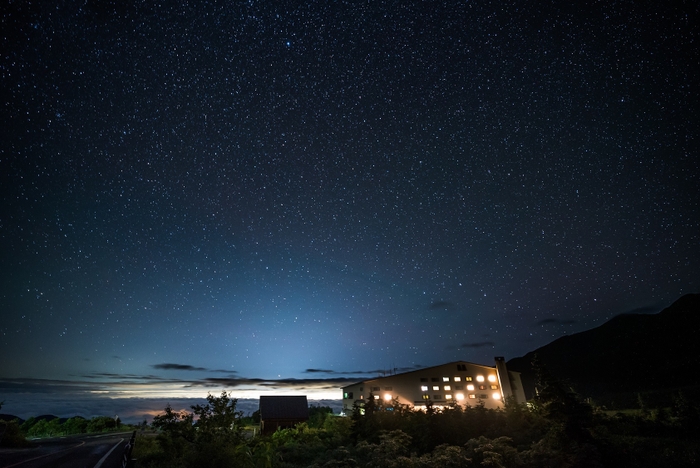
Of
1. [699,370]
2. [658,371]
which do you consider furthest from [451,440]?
[658,371]

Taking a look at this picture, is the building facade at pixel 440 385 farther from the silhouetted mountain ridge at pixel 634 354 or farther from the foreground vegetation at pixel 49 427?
the foreground vegetation at pixel 49 427

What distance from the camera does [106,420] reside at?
44688 mm

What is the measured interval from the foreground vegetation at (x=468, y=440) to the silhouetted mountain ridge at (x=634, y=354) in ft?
189

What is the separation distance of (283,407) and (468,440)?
106ft

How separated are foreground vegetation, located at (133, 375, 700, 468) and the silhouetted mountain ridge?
2266 inches

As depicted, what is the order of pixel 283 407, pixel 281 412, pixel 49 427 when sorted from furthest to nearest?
pixel 283 407 < pixel 281 412 < pixel 49 427

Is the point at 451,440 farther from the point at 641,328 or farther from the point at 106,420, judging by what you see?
the point at 641,328

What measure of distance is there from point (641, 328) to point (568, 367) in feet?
92.0

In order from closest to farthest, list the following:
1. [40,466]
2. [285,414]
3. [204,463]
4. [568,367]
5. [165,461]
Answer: [204,463] → [165,461] → [40,466] → [285,414] → [568,367]

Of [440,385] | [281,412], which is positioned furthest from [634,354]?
[281,412]

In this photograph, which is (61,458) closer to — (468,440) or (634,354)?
(468,440)

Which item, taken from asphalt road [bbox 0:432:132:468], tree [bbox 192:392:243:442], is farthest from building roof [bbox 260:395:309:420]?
tree [bbox 192:392:243:442]

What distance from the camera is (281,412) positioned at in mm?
42969

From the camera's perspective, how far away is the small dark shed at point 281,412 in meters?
→ 41.8
